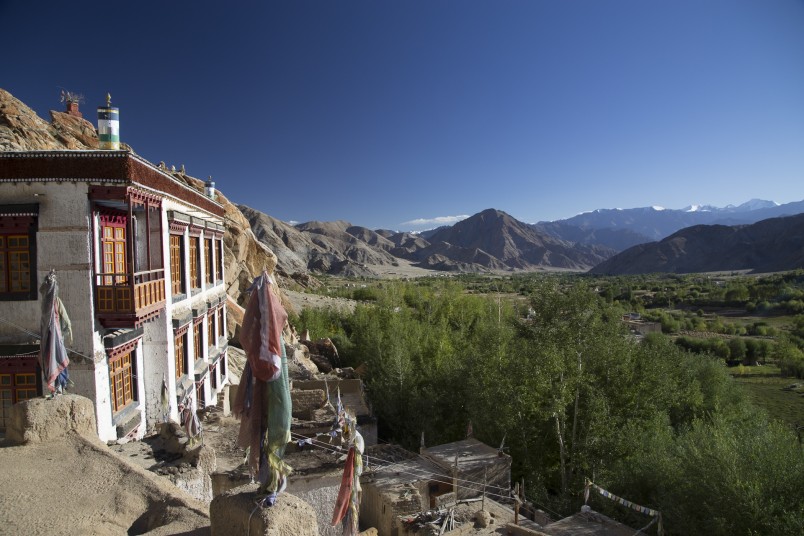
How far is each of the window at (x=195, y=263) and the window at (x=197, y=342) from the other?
1.47 metres

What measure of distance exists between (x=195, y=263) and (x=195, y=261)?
0.24 feet

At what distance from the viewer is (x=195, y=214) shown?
17172 mm

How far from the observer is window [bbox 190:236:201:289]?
689 inches

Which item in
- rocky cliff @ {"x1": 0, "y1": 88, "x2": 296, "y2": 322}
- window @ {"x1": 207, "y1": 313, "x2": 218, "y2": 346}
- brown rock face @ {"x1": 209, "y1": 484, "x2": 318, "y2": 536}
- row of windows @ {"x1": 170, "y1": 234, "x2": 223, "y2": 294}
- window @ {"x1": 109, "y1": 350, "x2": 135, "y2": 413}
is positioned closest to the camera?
brown rock face @ {"x1": 209, "y1": 484, "x2": 318, "y2": 536}

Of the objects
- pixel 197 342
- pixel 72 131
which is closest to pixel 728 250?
pixel 197 342

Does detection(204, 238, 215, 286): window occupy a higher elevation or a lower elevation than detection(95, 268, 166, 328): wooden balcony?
higher

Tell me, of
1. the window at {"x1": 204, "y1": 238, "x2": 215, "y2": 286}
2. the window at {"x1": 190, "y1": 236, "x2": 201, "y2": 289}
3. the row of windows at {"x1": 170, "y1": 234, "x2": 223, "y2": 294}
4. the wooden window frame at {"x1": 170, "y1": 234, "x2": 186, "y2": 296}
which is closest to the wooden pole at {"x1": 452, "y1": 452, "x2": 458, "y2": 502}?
the wooden window frame at {"x1": 170, "y1": 234, "x2": 186, "y2": 296}

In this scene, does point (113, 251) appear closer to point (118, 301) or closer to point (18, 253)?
point (118, 301)

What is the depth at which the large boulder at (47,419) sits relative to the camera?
7773mm

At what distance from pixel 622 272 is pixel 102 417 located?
206 meters

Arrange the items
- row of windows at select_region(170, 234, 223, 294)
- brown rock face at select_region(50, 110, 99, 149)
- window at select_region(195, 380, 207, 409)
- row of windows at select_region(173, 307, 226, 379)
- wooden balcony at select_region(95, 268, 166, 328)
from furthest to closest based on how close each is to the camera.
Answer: brown rock face at select_region(50, 110, 99, 149) < window at select_region(195, 380, 207, 409) < row of windows at select_region(170, 234, 223, 294) < row of windows at select_region(173, 307, 226, 379) < wooden balcony at select_region(95, 268, 166, 328)

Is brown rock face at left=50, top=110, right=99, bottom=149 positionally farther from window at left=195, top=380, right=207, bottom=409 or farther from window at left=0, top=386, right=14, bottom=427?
window at left=0, top=386, right=14, bottom=427

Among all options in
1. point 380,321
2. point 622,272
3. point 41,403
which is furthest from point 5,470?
point 622,272

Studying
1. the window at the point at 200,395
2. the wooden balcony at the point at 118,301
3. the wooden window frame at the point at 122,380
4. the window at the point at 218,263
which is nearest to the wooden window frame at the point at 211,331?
the window at the point at 218,263
